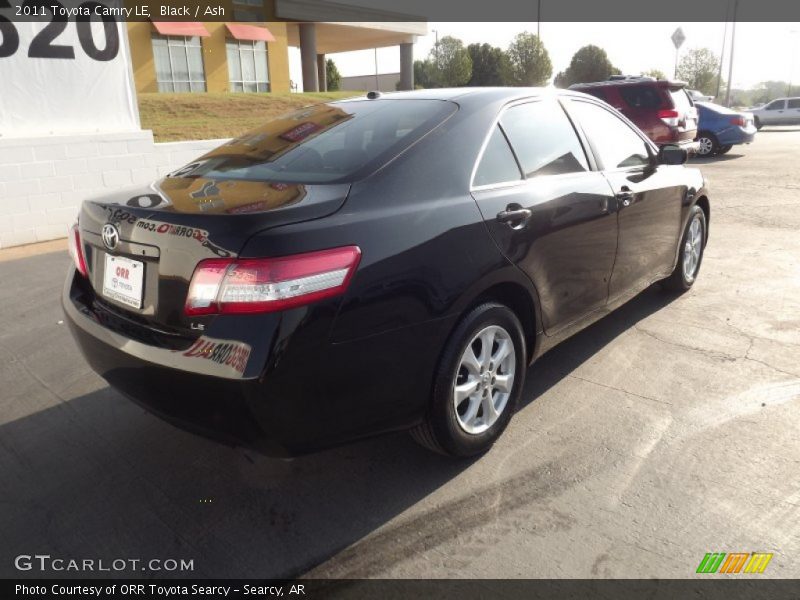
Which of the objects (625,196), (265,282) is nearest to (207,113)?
(625,196)

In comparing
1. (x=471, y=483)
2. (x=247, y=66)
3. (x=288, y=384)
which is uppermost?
(x=247, y=66)

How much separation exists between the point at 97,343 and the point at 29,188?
6141 millimetres

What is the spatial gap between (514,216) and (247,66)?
29.0 metres

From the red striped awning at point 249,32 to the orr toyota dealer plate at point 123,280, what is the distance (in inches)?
1079

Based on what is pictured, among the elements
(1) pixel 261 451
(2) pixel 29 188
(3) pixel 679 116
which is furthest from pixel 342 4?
(1) pixel 261 451

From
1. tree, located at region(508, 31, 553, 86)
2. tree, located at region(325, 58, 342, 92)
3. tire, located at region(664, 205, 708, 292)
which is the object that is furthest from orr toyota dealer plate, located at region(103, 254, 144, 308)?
tree, located at region(508, 31, 553, 86)

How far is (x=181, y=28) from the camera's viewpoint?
25.4 m

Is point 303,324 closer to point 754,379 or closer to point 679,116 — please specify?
point 754,379

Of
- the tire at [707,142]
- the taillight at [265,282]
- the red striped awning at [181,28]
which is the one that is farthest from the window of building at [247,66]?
the taillight at [265,282]

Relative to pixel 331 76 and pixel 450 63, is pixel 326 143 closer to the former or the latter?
pixel 331 76

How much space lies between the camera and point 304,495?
2740 mm

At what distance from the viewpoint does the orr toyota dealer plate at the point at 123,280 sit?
2430 millimetres

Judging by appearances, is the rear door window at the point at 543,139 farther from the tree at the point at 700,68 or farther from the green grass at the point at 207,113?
the tree at the point at 700,68

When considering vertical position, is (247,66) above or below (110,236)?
above
